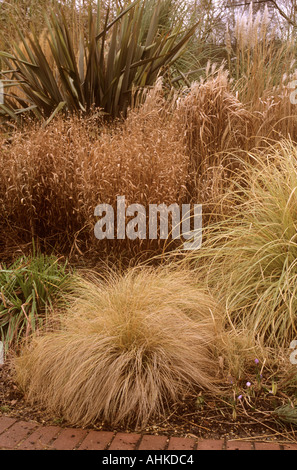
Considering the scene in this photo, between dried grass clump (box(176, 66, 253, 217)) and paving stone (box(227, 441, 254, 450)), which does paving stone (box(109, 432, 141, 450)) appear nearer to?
paving stone (box(227, 441, 254, 450))

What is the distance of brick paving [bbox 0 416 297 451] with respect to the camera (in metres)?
2.21

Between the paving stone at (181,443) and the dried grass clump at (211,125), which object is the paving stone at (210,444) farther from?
the dried grass clump at (211,125)

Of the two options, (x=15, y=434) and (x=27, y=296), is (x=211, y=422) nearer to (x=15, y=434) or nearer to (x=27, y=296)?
(x=15, y=434)

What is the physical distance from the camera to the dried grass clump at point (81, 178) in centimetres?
387

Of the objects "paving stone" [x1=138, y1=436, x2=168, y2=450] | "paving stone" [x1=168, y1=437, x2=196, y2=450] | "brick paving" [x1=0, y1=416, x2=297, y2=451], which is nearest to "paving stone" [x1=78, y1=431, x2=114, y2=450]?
"brick paving" [x1=0, y1=416, x2=297, y2=451]

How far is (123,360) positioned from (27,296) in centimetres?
116

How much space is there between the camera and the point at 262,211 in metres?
3.80

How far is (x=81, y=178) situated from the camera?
3.84m

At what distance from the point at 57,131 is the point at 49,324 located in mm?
1664

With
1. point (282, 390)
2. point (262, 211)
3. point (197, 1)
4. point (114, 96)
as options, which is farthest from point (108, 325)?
point (197, 1)

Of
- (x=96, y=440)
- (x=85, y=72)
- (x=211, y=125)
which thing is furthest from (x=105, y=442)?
(x=85, y=72)

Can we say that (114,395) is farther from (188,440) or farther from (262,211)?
(262,211)

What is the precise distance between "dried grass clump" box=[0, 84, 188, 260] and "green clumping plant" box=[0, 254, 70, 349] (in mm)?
555

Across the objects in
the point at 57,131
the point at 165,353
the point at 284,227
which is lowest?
the point at 165,353
